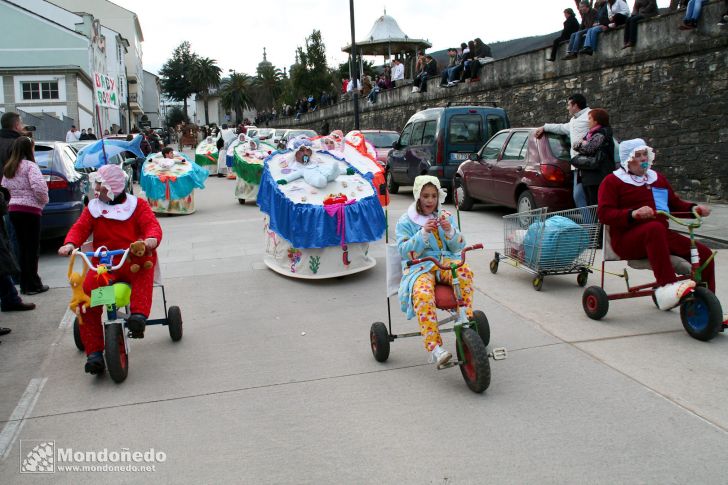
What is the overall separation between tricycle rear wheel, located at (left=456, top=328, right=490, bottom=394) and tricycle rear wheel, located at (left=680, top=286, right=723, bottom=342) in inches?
81.4

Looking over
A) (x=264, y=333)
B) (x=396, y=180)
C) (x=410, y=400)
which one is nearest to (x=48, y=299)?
(x=264, y=333)

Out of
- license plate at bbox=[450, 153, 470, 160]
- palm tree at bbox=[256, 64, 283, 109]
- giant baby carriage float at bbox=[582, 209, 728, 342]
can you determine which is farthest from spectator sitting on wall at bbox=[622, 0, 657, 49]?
palm tree at bbox=[256, 64, 283, 109]

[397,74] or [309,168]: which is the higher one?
[397,74]

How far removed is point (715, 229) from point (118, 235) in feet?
27.7

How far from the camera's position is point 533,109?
18.9m

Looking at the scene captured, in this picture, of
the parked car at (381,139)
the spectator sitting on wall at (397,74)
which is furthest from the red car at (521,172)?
the spectator sitting on wall at (397,74)

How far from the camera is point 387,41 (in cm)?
3878

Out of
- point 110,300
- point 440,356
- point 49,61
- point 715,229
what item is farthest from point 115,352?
point 49,61

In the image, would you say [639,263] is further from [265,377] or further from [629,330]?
[265,377]

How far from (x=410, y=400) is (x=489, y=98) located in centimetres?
1838

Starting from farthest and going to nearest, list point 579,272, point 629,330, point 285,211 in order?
point 285,211
point 579,272
point 629,330

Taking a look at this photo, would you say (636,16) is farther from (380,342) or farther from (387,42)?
(387,42)

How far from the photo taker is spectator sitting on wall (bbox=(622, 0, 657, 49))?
14258mm

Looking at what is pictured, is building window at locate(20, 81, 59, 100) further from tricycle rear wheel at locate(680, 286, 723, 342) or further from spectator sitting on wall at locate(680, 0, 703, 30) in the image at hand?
tricycle rear wheel at locate(680, 286, 723, 342)
